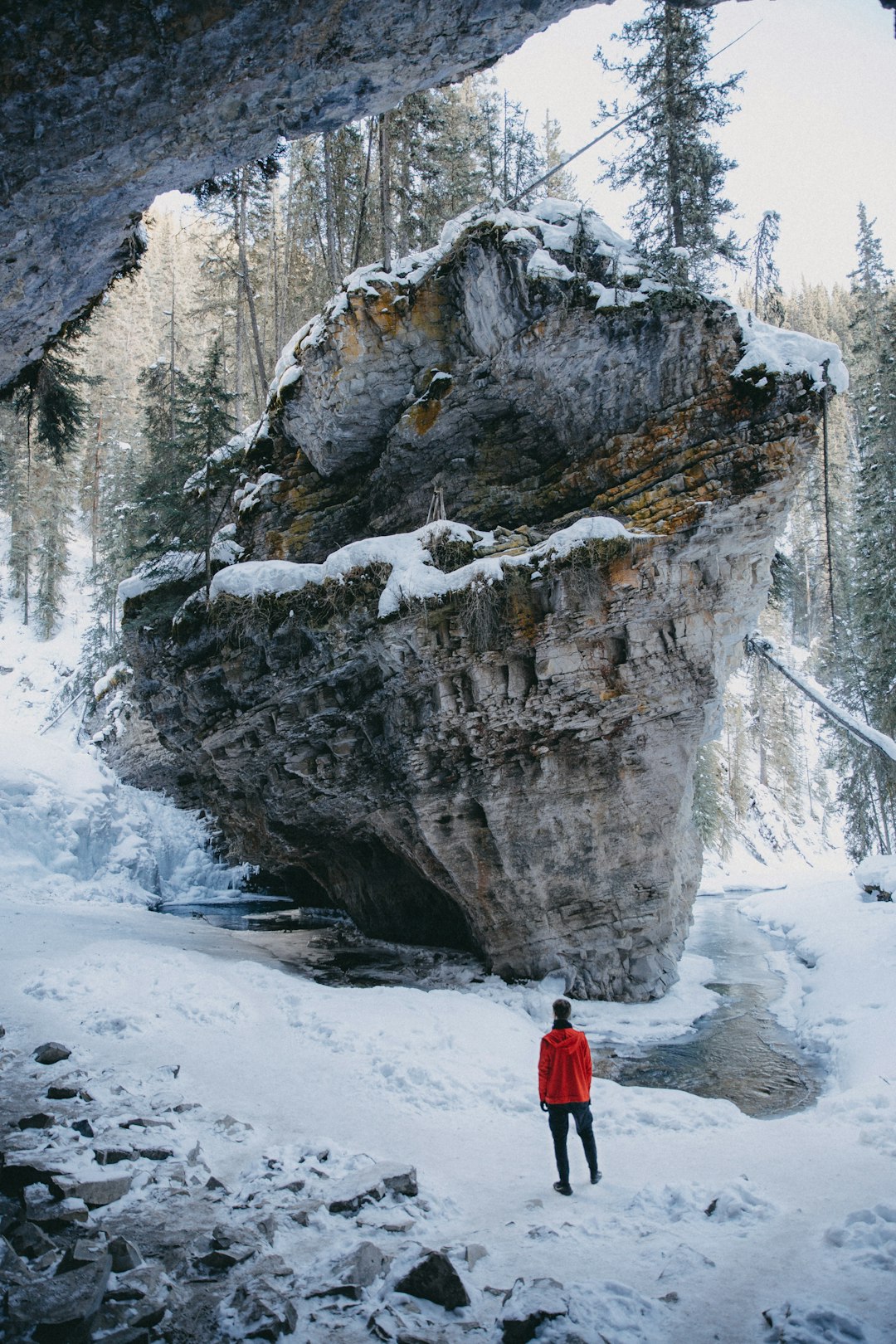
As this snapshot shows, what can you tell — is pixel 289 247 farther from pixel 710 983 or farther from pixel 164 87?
pixel 710 983

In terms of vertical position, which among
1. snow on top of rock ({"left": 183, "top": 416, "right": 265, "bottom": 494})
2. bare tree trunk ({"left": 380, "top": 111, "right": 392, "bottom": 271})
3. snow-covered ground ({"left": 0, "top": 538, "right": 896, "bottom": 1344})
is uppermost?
bare tree trunk ({"left": 380, "top": 111, "right": 392, "bottom": 271})

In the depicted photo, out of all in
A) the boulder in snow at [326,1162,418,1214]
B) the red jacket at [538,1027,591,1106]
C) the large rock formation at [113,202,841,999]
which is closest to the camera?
the boulder in snow at [326,1162,418,1214]

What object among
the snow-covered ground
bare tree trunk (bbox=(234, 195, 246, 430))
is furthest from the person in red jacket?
bare tree trunk (bbox=(234, 195, 246, 430))

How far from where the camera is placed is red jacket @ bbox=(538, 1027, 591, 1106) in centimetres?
541

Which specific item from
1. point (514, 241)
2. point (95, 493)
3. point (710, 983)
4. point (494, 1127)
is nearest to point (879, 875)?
point (710, 983)

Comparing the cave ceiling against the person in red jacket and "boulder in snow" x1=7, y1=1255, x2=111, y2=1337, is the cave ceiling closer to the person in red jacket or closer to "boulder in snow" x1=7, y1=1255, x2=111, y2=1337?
"boulder in snow" x1=7, y1=1255, x2=111, y2=1337

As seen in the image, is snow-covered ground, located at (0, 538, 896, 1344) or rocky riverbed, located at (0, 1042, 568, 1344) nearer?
rocky riverbed, located at (0, 1042, 568, 1344)

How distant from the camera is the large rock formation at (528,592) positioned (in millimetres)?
11094

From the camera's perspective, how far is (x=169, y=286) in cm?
4872

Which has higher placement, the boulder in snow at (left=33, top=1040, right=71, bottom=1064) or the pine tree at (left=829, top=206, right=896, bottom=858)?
the pine tree at (left=829, top=206, right=896, bottom=858)

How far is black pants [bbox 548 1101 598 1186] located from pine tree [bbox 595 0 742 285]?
18197 mm

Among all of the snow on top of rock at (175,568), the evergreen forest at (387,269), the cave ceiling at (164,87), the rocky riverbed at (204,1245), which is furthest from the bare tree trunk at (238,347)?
the rocky riverbed at (204,1245)

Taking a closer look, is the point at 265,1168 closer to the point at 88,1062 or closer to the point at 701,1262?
the point at 88,1062

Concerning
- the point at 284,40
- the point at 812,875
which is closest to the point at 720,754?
the point at 812,875
